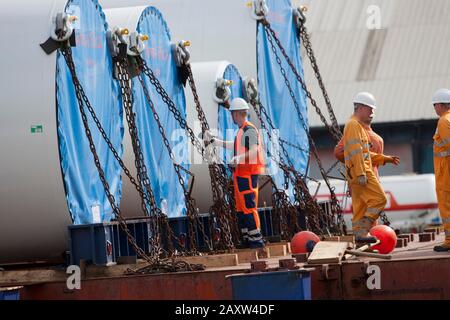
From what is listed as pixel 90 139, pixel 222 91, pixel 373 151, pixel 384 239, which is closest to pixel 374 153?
pixel 373 151

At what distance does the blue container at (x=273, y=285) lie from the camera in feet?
31.2

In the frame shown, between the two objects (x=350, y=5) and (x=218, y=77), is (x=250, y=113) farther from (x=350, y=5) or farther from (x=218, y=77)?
(x=350, y=5)

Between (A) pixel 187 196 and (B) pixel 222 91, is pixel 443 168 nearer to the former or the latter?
(A) pixel 187 196

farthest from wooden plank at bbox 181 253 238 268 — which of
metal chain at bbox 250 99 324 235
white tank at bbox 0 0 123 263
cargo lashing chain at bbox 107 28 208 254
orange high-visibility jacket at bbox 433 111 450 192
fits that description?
metal chain at bbox 250 99 324 235

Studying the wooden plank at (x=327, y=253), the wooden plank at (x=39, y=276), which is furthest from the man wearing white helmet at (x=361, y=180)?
the wooden plank at (x=39, y=276)

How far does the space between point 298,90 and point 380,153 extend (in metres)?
5.11

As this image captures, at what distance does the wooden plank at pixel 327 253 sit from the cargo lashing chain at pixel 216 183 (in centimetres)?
210

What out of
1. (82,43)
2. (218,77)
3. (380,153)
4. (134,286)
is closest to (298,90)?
(218,77)

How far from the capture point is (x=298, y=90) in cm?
1902

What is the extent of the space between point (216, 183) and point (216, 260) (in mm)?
2673

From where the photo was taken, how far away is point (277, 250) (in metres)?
13.5

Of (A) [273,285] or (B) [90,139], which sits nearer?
(A) [273,285]

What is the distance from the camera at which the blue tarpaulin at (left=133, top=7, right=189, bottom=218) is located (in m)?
13.6

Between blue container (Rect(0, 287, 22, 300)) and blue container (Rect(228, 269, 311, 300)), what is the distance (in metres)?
2.18
